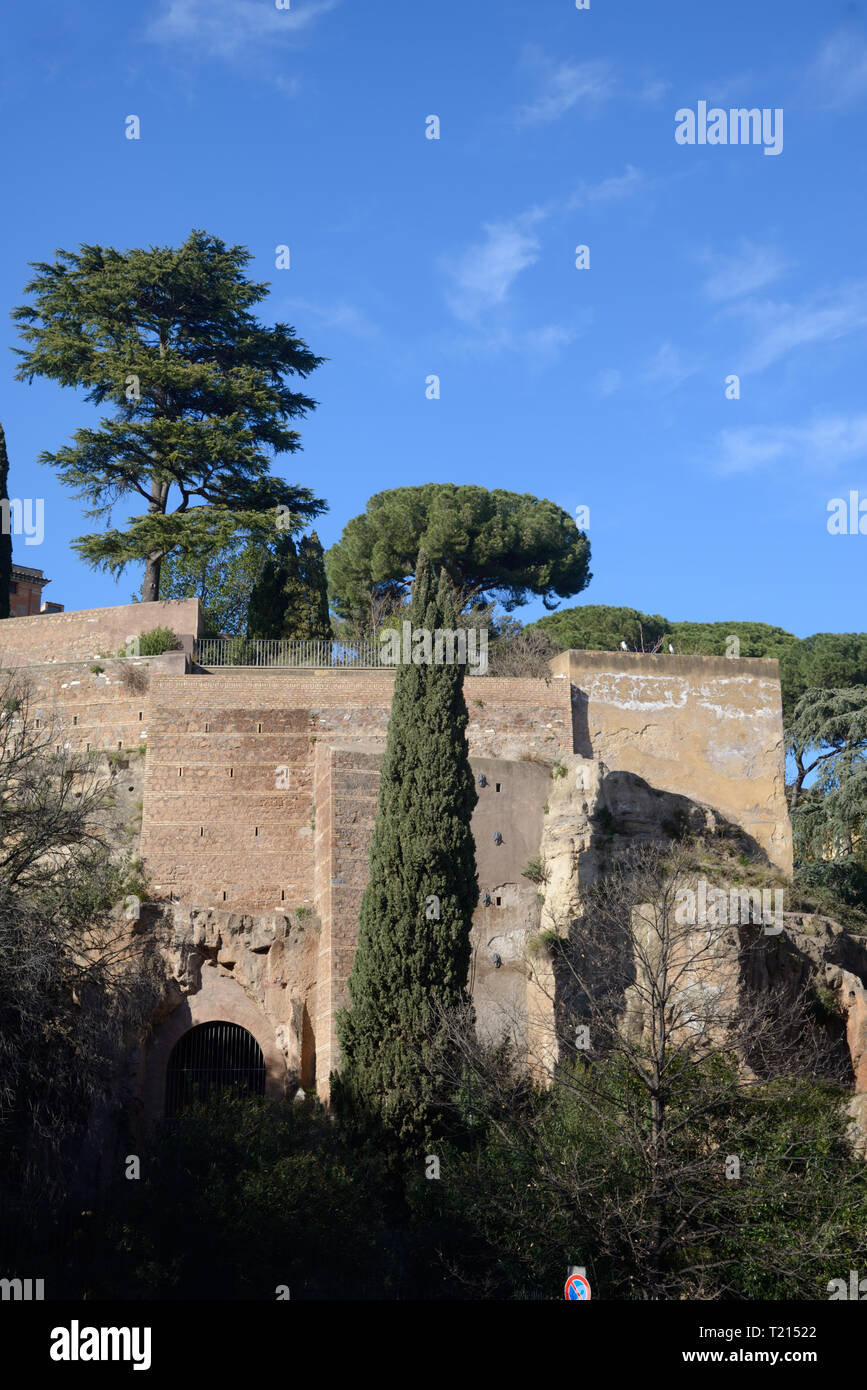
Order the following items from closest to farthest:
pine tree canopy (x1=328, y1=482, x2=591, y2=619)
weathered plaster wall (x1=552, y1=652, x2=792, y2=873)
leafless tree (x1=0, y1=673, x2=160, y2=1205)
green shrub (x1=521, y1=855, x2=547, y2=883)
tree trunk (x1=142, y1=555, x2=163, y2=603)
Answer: leafless tree (x1=0, y1=673, x2=160, y2=1205), green shrub (x1=521, y1=855, x2=547, y2=883), weathered plaster wall (x1=552, y1=652, x2=792, y2=873), tree trunk (x1=142, y1=555, x2=163, y2=603), pine tree canopy (x1=328, y1=482, x2=591, y2=619)

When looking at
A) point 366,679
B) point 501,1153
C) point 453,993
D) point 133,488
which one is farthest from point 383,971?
point 133,488

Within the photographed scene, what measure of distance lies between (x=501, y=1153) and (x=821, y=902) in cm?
1005

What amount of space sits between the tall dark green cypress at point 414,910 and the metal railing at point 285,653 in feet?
18.1

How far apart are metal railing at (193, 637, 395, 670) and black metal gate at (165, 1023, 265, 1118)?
7.04 m

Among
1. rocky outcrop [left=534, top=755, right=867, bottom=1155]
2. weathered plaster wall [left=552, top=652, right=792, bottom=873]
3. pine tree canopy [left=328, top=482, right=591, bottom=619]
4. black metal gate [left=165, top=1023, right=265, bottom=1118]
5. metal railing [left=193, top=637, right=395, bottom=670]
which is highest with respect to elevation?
pine tree canopy [left=328, top=482, right=591, bottom=619]

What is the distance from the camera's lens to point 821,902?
25.0 m

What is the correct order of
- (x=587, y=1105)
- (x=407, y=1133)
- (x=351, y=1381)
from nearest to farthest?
(x=351, y=1381) < (x=587, y=1105) < (x=407, y=1133)

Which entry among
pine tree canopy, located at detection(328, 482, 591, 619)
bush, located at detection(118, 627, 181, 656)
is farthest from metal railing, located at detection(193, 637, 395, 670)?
pine tree canopy, located at detection(328, 482, 591, 619)

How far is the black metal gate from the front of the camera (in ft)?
68.5

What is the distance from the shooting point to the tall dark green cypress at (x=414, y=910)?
1842 cm

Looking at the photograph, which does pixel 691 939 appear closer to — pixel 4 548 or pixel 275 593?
pixel 275 593

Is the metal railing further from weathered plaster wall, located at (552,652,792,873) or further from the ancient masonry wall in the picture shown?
weathered plaster wall, located at (552,652,792,873)

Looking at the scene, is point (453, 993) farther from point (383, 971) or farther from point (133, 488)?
point (133, 488)

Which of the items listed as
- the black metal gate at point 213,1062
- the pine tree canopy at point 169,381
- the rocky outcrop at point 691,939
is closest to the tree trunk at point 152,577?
the pine tree canopy at point 169,381
